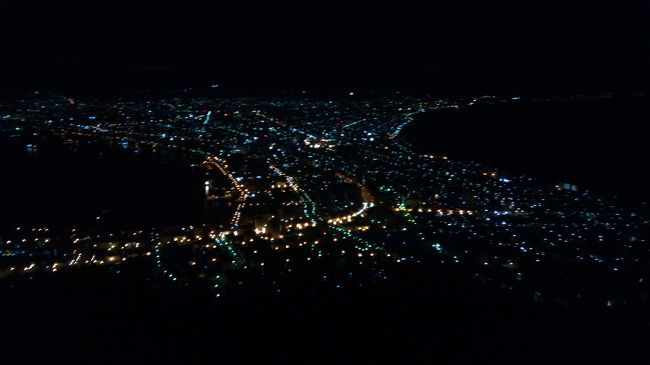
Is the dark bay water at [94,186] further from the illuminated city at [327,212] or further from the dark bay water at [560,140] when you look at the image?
the dark bay water at [560,140]

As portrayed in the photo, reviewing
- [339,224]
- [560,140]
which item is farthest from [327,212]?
[560,140]

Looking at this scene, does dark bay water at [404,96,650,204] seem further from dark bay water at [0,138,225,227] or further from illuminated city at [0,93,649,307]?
dark bay water at [0,138,225,227]

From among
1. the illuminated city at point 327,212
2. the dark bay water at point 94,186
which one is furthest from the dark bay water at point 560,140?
the dark bay water at point 94,186

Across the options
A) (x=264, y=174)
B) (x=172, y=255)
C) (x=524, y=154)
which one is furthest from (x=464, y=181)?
(x=172, y=255)

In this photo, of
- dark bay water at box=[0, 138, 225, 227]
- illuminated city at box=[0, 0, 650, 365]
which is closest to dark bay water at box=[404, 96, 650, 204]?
illuminated city at box=[0, 0, 650, 365]

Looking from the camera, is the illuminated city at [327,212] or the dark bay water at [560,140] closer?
the illuminated city at [327,212]

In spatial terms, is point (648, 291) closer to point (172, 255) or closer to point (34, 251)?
point (172, 255)
